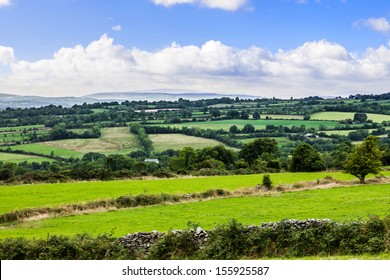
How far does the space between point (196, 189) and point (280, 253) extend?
26.6 metres

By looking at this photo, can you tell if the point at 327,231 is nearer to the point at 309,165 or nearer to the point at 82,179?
the point at 82,179

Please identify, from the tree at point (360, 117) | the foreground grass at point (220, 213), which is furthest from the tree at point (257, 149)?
the tree at point (360, 117)

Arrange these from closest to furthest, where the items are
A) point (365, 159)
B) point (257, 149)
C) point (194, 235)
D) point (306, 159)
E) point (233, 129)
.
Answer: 1. point (194, 235)
2. point (365, 159)
3. point (306, 159)
4. point (257, 149)
5. point (233, 129)

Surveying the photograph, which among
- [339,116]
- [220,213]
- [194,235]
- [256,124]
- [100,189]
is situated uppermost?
[339,116]

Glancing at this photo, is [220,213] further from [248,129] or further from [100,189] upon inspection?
[248,129]

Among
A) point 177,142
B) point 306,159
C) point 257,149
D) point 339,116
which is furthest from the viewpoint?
point 339,116

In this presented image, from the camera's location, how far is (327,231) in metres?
18.4

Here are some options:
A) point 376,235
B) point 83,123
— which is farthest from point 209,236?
point 83,123

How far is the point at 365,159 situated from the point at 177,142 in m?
82.5

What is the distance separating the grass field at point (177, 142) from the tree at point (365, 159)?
6951 centimetres

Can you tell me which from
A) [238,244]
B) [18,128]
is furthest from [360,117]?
[238,244]

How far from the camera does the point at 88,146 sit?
120688 mm

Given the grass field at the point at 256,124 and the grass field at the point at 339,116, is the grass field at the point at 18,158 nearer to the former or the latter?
the grass field at the point at 256,124

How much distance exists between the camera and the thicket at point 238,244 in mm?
17906
